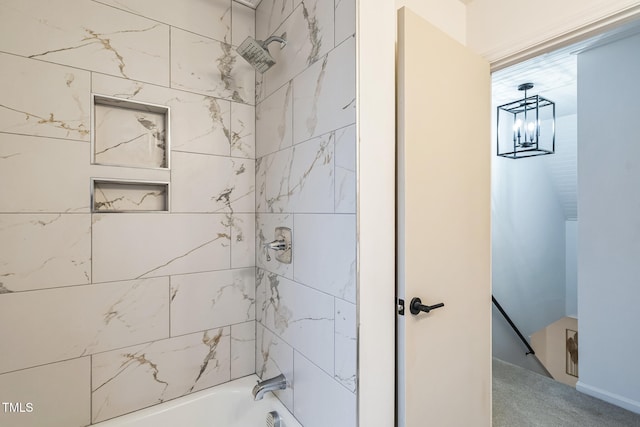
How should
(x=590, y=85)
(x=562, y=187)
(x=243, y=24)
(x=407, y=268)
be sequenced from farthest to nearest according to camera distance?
(x=562, y=187), (x=590, y=85), (x=243, y=24), (x=407, y=268)

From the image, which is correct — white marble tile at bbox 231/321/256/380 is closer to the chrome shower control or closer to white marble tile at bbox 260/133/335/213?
the chrome shower control

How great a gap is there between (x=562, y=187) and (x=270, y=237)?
4093mm

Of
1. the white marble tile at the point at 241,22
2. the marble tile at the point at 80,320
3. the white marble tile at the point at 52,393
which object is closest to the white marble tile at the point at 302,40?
the white marble tile at the point at 241,22

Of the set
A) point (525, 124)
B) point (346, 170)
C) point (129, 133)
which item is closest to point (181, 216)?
point (129, 133)

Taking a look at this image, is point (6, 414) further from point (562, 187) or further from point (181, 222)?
point (562, 187)

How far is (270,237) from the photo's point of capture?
1593 millimetres

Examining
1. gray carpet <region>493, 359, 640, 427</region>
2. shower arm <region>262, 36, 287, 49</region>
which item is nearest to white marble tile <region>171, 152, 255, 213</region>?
shower arm <region>262, 36, 287, 49</region>

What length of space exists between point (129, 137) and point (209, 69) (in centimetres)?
53

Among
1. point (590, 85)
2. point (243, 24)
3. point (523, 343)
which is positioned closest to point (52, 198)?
point (243, 24)

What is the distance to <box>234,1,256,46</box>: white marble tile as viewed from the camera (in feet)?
5.49

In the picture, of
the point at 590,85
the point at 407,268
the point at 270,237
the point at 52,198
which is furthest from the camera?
the point at 590,85

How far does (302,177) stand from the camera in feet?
4.37

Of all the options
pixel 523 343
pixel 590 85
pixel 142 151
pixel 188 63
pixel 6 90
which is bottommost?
pixel 523 343

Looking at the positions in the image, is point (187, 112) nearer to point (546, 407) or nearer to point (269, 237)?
point (269, 237)
